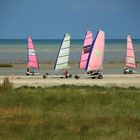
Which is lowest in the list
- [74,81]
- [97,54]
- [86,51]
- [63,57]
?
[74,81]

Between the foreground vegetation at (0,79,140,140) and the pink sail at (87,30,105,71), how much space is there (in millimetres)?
18290

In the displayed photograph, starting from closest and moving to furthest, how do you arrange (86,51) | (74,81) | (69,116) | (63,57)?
(69,116) → (74,81) → (63,57) → (86,51)

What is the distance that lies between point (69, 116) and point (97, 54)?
26.1 metres

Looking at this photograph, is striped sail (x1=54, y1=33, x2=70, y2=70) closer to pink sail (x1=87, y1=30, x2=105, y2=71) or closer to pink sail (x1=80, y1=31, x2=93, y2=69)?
pink sail (x1=80, y1=31, x2=93, y2=69)

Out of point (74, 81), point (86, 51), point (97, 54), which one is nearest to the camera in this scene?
point (74, 81)

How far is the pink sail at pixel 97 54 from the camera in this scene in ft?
139

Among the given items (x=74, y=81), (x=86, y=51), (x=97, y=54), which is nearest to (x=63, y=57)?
(x=86, y=51)

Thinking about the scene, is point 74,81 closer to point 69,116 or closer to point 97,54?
point 97,54

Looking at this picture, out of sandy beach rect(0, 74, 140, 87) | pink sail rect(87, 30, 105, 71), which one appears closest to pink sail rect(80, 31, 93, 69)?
pink sail rect(87, 30, 105, 71)

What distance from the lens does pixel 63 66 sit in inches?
1705

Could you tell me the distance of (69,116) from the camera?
55.6 ft

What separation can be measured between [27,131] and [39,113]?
323cm

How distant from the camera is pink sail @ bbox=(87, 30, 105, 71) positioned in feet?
139

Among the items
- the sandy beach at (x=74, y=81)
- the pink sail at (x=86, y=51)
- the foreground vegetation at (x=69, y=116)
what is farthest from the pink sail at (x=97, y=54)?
the foreground vegetation at (x=69, y=116)
